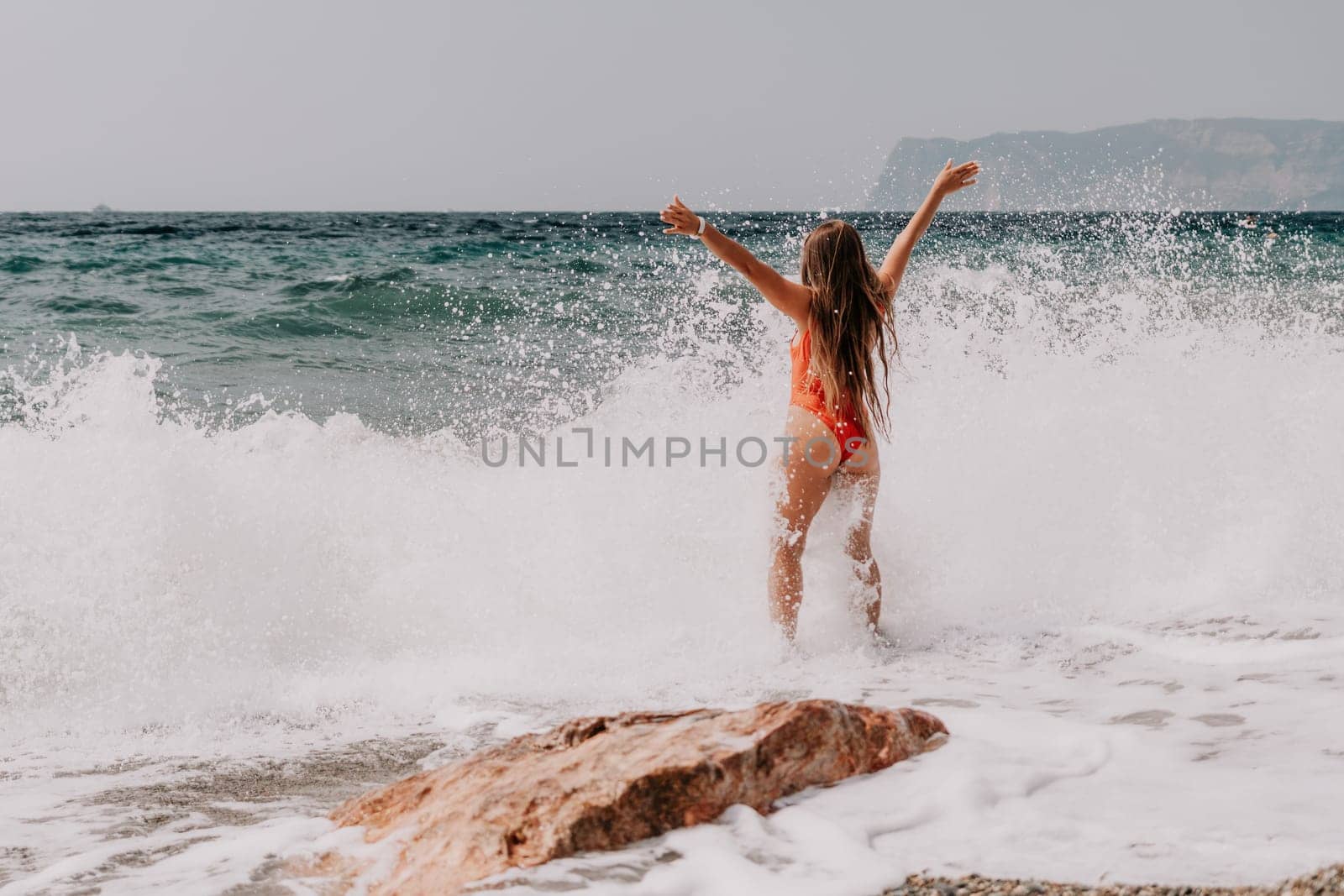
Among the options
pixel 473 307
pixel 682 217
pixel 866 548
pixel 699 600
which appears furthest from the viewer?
pixel 473 307

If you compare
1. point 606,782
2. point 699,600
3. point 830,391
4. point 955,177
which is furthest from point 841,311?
point 606,782

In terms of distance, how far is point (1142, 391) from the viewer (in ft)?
21.5

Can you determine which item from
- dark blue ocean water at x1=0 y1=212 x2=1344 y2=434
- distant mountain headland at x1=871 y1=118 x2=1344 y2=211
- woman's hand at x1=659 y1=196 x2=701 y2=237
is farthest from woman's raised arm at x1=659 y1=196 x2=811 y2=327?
distant mountain headland at x1=871 y1=118 x2=1344 y2=211

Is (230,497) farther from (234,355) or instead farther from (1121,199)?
(1121,199)

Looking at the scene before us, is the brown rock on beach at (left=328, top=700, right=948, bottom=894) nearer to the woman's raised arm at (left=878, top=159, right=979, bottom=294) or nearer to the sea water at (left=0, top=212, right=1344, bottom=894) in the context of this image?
the sea water at (left=0, top=212, right=1344, bottom=894)

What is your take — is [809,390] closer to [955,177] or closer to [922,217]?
[922,217]

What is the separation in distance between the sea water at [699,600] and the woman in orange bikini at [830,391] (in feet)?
0.48

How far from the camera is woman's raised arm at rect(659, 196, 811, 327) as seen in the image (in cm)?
395

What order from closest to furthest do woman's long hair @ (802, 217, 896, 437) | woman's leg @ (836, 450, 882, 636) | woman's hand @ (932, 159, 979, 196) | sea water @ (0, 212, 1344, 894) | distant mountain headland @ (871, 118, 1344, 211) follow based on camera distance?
sea water @ (0, 212, 1344, 894)
woman's long hair @ (802, 217, 896, 437)
woman's leg @ (836, 450, 882, 636)
woman's hand @ (932, 159, 979, 196)
distant mountain headland @ (871, 118, 1344, 211)

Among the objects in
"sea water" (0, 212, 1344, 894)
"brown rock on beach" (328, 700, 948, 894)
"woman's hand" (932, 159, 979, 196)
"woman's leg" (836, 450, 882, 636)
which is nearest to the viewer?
"brown rock on beach" (328, 700, 948, 894)

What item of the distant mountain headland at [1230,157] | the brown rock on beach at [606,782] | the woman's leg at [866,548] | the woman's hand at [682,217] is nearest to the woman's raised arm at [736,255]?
the woman's hand at [682,217]

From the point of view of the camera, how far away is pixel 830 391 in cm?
428

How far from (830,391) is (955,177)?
1294mm

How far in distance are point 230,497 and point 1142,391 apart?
18.6 ft
